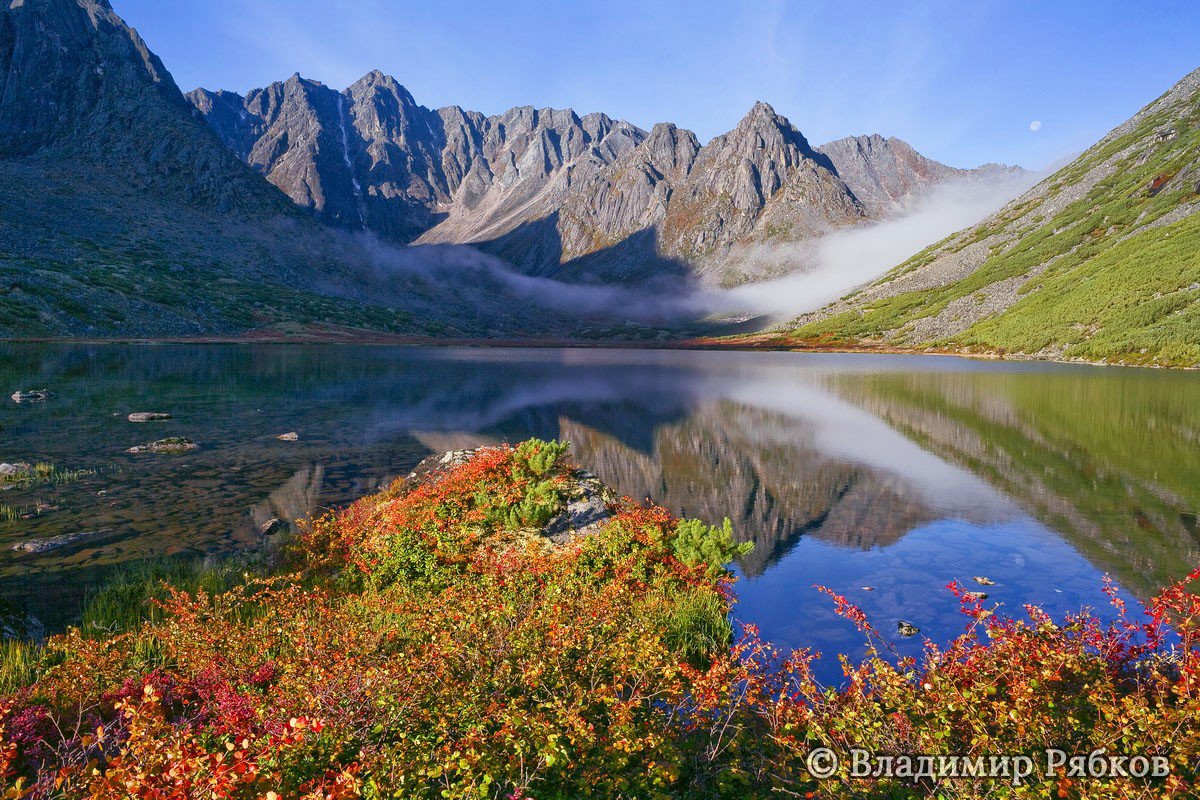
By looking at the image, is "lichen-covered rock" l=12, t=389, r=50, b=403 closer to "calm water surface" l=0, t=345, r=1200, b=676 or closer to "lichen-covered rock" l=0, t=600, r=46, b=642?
"calm water surface" l=0, t=345, r=1200, b=676

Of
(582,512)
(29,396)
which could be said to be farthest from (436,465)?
(29,396)

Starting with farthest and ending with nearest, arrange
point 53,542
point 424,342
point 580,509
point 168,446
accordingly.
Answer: point 424,342 < point 168,446 < point 580,509 < point 53,542

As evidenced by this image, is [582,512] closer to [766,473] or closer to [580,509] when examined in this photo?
[580,509]

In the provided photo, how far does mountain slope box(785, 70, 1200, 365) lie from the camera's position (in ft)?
318

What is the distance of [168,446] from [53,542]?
41.1ft

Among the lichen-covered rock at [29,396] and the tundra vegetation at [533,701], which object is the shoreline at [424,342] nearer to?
the lichen-covered rock at [29,396]

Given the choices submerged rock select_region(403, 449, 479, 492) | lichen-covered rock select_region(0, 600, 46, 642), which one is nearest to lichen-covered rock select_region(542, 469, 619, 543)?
submerged rock select_region(403, 449, 479, 492)

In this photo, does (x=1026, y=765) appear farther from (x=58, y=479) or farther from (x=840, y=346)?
(x=840, y=346)

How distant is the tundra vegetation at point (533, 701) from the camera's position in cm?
517

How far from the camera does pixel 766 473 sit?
80.2 ft

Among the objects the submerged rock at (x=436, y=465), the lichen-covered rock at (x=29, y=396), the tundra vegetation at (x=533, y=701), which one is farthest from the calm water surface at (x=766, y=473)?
the submerged rock at (x=436, y=465)

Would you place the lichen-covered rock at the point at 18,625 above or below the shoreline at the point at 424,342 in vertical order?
below

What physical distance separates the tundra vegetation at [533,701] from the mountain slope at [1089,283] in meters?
103

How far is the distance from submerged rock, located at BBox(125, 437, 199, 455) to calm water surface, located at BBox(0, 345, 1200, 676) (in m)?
0.88
